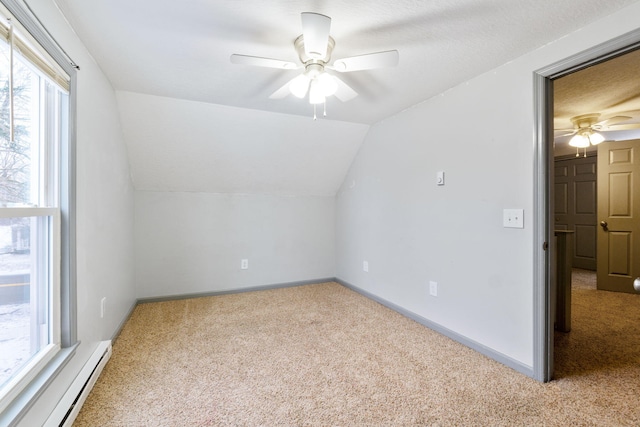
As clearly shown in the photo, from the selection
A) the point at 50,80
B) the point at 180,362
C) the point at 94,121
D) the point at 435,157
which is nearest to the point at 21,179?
the point at 50,80

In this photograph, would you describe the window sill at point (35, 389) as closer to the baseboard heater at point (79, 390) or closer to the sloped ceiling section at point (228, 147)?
the baseboard heater at point (79, 390)

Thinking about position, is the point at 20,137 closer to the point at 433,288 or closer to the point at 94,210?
the point at 94,210

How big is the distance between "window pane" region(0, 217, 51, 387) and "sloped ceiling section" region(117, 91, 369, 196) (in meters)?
1.53

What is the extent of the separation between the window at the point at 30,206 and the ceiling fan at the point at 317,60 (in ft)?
→ 2.86

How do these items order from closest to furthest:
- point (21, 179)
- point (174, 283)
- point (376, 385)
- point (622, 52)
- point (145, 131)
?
point (21, 179) < point (622, 52) < point (376, 385) < point (145, 131) < point (174, 283)

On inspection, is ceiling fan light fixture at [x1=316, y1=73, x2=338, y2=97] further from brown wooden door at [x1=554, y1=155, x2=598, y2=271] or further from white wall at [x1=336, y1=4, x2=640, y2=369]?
brown wooden door at [x1=554, y1=155, x2=598, y2=271]

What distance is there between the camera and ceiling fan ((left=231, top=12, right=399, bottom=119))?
1.35 meters

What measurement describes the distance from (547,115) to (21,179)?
109 inches

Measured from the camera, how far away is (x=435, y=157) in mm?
2504

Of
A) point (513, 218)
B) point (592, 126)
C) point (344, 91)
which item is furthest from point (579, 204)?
point (344, 91)

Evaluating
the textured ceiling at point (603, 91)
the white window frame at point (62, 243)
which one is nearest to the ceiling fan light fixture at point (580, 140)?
the textured ceiling at point (603, 91)

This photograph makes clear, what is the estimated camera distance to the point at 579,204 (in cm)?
504

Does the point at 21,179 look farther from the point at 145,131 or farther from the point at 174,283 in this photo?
the point at 174,283

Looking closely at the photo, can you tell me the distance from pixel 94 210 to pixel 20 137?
0.72m
